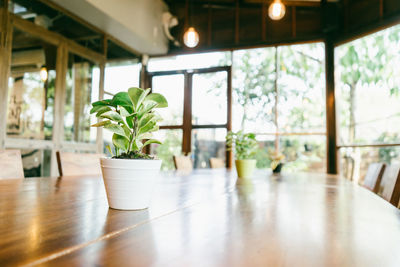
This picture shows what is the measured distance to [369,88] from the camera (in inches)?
177

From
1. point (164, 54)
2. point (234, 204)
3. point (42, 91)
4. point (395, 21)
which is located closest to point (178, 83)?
point (164, 54)

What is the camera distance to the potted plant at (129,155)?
2.21 ft

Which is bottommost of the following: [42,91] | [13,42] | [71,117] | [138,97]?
[138,97]

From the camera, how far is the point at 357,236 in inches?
20.4

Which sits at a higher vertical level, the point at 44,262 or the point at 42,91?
the point at 42,91

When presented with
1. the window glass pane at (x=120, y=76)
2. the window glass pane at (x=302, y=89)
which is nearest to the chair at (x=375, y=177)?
the window glass pane at (x=302, y=89)

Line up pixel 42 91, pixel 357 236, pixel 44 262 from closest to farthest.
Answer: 1. pixel 44 262
2. pixel 357 236
3. pixel 42 91

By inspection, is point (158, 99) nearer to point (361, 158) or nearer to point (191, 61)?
point (361, 158)

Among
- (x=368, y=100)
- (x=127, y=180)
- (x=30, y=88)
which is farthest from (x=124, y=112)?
(x=368, y=100)

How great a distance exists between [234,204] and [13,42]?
3.75m

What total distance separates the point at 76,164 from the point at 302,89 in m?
4.27

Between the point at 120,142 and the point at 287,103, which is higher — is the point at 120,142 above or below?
below

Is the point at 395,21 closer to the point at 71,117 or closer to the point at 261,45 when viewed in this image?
the point at 261,45

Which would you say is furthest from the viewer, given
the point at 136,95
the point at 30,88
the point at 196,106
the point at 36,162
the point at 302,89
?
the point at 196,106
